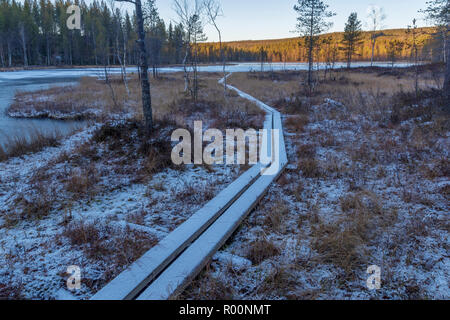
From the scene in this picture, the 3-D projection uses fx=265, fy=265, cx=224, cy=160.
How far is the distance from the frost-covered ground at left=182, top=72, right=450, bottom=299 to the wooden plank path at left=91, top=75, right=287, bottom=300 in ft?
0.50

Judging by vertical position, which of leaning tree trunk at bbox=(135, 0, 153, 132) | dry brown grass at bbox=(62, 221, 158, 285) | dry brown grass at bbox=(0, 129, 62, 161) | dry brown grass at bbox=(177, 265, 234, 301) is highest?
leaning tree trunk at bbox=(135, 0, 153, 132)

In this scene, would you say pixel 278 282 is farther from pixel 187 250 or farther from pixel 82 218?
pixel 82 218

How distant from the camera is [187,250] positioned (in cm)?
332

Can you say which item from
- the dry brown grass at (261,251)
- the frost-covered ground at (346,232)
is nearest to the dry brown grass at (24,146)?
the frost-covered ground at (346,232)

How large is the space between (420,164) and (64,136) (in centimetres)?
1091

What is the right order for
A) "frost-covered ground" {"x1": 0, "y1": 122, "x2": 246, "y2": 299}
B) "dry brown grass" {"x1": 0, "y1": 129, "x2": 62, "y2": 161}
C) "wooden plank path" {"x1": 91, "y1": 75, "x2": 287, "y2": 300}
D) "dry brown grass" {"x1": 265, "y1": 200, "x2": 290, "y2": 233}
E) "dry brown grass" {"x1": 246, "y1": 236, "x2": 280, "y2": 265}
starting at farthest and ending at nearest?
"dry brown grass" {"x1": 0, "y1": 129, "x2": 62, "y2": 161} < "dry brown grass" {"x1": 265, "y1": 200, "x2": 290, "y2": 233} < "dry brown grass" {"x1": 246, "y1": 236, "x2": 280, "y2": 265} < "frost-covered ground" {"x1": 0, "y1": 122, "x2": 246, "y2": 299} < "wooden plank path" {"x1": 91, "y1": 75, "x2": 287, "y2": 300}

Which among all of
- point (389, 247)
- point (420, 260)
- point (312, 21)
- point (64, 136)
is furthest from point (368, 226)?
point (312, 21)

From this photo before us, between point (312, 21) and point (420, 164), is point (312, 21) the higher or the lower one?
the higher one

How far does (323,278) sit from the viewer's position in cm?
289

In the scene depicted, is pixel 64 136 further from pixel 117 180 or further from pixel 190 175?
pixel 190 175

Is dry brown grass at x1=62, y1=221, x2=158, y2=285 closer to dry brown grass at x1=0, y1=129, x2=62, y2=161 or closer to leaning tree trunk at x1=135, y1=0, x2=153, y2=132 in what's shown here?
leaning tree trunk at x1=135, y1=0, x2=153, y2=132

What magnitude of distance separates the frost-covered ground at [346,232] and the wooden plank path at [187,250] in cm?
15

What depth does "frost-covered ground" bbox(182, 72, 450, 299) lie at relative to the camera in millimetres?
2768

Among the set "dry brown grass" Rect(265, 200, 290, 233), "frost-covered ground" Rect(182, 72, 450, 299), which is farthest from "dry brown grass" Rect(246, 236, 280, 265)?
"dry brown grass" Rect(265, 200, 290, 233)
